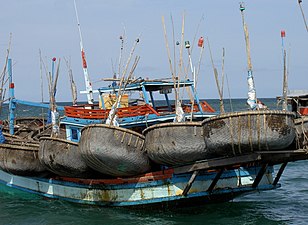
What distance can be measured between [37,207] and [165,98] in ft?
14.8

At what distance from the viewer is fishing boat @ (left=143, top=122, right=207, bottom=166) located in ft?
34.3

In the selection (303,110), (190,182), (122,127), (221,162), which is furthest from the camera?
(303,110)

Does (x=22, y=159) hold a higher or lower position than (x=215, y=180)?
higher

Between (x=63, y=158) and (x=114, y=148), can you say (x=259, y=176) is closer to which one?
(x=114, y=148)

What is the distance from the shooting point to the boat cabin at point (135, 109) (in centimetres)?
1239

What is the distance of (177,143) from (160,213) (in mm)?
2614

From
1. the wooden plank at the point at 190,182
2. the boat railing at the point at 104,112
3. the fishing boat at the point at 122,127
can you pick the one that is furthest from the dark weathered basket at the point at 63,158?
the wooden plank at the point at 190,182

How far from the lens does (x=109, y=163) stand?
1140cm

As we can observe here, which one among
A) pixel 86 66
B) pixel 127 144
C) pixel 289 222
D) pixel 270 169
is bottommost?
pixel 289 222

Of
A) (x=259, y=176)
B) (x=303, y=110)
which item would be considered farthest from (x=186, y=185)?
(x=303, y=110)

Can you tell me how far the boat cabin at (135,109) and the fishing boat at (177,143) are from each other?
3.50 ft

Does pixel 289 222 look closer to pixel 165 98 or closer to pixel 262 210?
pixel 262 210

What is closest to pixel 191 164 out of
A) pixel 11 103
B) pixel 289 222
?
pixel 289 222

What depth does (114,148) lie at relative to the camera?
1118cm
